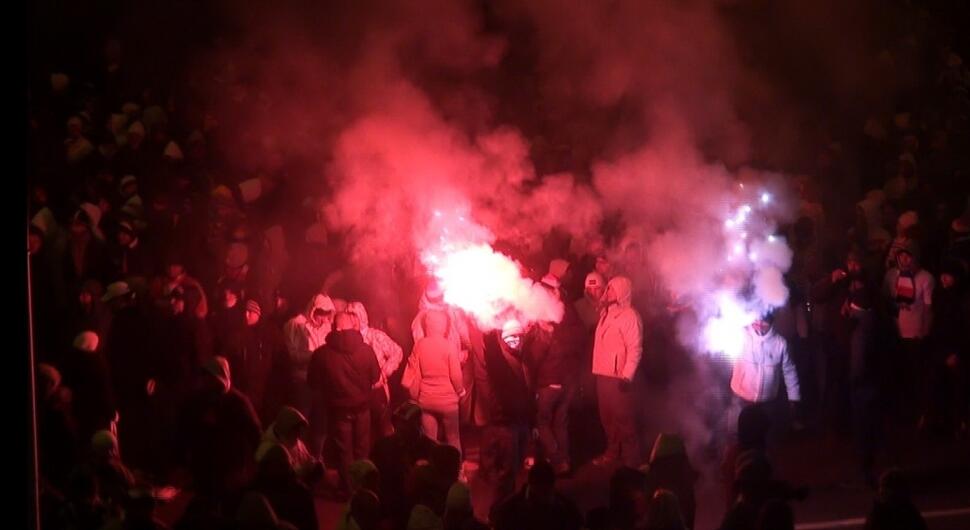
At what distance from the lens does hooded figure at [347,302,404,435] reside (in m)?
5.71

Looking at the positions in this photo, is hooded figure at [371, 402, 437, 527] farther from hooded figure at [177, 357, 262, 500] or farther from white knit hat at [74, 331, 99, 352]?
white knit hat at [74, 331, 99, 352]

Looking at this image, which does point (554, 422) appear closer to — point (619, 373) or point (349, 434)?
point (619, 373)

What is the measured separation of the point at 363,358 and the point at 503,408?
789 mm

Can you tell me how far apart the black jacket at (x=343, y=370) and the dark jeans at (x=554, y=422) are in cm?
96

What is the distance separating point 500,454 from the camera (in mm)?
5648

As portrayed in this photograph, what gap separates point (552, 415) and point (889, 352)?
2.02 meters

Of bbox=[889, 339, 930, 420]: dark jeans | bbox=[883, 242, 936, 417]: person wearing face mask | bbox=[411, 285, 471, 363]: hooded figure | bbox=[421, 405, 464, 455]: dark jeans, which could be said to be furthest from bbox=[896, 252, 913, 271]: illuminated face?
bbox=[421, 405, 464, 455]: dark jeans

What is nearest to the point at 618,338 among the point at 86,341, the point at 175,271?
the point at 175,271

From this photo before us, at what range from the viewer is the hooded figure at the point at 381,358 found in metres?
5.71

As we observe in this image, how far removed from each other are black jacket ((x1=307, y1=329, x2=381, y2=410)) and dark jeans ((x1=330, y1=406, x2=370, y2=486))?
51mm

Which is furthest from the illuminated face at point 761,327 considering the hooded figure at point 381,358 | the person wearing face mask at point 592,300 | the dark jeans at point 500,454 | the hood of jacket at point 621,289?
the hooded figure at point 381,358

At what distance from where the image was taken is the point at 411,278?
6.11 metres

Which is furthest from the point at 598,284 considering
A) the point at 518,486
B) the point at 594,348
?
the point at 518,486

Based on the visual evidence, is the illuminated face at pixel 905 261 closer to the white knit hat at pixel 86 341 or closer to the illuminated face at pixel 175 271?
the illuminated face at pixel 175 271
